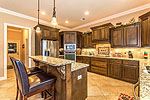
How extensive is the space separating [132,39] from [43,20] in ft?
15.8

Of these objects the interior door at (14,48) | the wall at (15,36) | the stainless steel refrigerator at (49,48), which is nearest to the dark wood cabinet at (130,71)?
the stainless steel refrigerator at (49,48)

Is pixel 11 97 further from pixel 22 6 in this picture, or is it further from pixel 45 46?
pixel 22 6

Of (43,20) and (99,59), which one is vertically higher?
(43,20)

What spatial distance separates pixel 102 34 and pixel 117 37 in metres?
0.73

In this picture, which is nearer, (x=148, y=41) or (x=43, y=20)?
(x=148, y=41)

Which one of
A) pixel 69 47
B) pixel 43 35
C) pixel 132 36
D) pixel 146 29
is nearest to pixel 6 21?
pixel 43 35

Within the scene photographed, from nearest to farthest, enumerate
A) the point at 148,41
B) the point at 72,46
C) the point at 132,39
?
1. the point at 148,41
2. the point at 132,39
3. the point at 72,46

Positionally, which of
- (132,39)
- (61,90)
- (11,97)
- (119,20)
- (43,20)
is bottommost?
Result: (11,97)

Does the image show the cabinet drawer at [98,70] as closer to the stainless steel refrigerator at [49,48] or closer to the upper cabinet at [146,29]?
the upper cabinet at [146,29]

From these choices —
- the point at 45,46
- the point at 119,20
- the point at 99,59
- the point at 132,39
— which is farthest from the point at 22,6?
the point at 132,39

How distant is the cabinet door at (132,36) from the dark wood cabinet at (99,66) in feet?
4.17

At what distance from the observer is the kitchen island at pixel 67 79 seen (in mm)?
1362

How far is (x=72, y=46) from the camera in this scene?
4.97 m

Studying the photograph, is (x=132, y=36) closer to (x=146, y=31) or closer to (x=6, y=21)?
(x=146, y=31)
